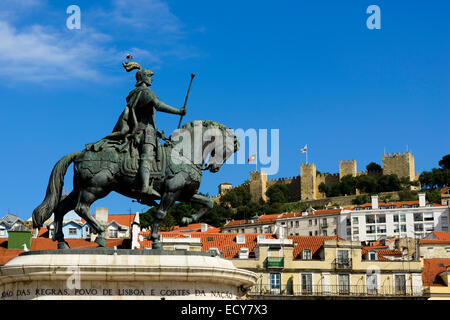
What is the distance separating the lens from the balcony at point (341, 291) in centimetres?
5278

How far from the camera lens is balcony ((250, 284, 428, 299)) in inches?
2078

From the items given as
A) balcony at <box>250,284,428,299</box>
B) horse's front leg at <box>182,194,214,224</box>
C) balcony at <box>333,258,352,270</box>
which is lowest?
balcony at <box>250,284,428,299</box>

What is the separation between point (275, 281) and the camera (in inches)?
2096

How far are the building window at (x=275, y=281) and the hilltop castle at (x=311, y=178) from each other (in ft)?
391

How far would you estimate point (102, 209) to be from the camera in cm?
6994

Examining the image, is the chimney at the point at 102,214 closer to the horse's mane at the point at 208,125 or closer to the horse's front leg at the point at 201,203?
the horse's front leg at the point at 201,203

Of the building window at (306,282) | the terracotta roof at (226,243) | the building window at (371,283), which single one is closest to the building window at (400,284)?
the building window at (371,283)

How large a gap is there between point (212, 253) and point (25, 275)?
11.3ft

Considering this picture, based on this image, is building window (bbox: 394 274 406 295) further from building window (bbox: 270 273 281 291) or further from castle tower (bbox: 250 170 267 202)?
castle tower (bbox: 250 170 267 202)

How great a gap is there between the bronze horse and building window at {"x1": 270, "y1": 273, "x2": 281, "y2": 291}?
37.0 meters

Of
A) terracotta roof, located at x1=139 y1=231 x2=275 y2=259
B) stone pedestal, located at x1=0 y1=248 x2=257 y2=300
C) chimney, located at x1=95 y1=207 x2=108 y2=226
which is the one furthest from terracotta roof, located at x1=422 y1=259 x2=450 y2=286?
stone pedestal, located at x1=0 y1=248 x2=257 y2=300

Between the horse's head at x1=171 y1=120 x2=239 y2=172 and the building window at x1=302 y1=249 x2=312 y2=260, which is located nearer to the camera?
the horse's head at x1=171 y1=120 x2=239 y2=172

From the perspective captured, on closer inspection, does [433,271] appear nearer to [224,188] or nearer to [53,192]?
[53,192]
